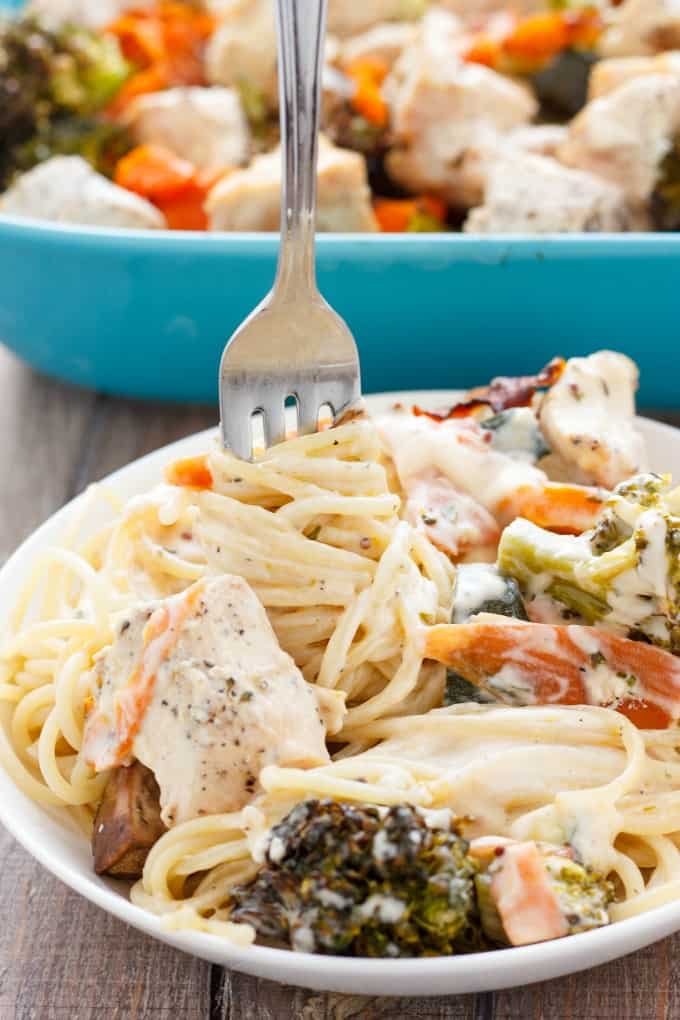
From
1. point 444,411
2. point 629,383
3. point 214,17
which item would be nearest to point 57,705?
point 444,411

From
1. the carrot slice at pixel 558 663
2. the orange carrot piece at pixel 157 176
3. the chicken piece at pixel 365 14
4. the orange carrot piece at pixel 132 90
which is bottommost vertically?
the carrot slice at pixel 558 663

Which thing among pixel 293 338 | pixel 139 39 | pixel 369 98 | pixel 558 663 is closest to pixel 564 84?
pixel 369 98

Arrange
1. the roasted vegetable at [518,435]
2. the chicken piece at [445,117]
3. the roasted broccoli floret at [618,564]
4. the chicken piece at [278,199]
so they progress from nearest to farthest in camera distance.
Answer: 1. the roasted broccoli floret at [618,564]
2. the roasted vegetable at [518,435]
3. the chicken piece at [278,199]
4. the chicken piece at [445,117]

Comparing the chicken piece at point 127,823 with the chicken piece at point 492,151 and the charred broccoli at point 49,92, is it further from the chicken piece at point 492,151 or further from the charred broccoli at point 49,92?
the charred broccoli at point 49,92

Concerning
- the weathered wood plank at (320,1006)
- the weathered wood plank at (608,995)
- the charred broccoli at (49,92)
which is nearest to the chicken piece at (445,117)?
the charred broccoli at (49,92)

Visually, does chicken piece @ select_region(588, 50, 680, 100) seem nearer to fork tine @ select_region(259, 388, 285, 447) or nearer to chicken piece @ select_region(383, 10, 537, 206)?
chicken piece @ select_region(383, 10, 537, 206)

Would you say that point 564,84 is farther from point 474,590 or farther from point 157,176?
point 474,590

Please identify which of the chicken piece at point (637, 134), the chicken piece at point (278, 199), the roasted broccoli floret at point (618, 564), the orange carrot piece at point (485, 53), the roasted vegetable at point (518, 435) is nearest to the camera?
the roasted broccoli floret at point (618, 564)
